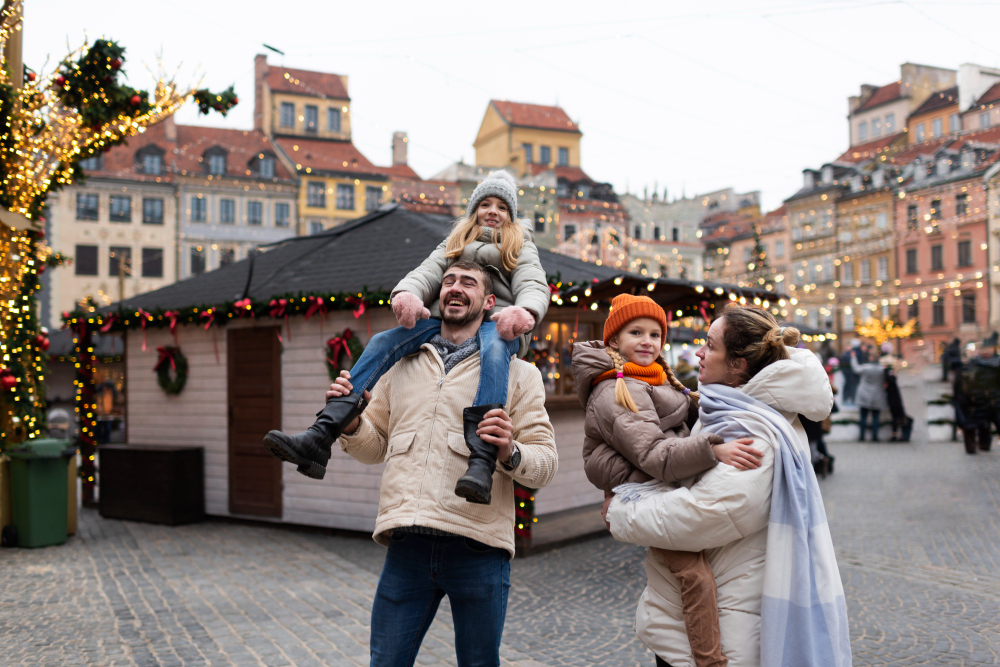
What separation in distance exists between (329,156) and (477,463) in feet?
145

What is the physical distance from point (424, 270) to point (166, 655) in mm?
3235

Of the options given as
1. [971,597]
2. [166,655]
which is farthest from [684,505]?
[971,597]

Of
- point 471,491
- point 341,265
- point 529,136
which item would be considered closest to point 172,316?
point 341,265

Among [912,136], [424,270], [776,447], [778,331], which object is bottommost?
[776,447]

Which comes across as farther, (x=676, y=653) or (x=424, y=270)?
(x=424, y=270)

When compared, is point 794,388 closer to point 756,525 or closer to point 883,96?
point 756,525

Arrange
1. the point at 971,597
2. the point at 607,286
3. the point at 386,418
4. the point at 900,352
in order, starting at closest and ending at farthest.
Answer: the point at 386,418
the point at 971,597
the point at 607,286
the point at 900,352

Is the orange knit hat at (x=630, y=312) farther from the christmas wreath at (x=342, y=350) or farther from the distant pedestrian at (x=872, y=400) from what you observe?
the distant pedestrian at (x=872, y=400)

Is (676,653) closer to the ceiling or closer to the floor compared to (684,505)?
closer to the floor

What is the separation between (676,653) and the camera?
2578 millimetres

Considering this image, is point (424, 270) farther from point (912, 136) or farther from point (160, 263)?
point (912, 136)

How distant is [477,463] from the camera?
240cm

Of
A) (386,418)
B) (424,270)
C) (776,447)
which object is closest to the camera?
(776,447)

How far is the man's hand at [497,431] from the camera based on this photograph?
2426 mm
